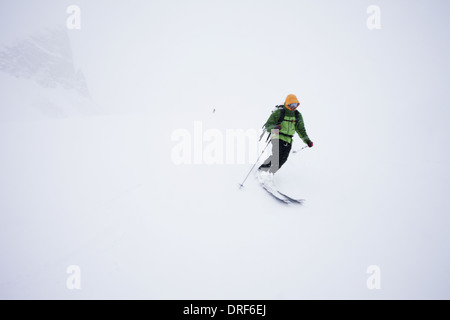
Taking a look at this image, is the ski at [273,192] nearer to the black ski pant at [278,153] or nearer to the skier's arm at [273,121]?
the black ski pant at [278,153]

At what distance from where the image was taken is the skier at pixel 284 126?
544cm

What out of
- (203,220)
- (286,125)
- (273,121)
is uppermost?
(273,121)

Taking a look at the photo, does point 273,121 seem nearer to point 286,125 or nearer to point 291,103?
point 286,125

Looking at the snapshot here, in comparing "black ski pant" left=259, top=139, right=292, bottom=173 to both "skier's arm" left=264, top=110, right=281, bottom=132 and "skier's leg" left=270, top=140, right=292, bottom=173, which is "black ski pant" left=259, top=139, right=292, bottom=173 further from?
"skier's arm" left=264, top=110, right=281, bottom=132

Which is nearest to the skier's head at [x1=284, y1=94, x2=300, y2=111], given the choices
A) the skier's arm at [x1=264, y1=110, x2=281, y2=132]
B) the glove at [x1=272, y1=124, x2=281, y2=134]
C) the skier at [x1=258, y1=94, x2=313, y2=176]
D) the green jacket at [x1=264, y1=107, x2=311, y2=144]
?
the skier at [x1=258, y1=94, x2=313, y2=176]

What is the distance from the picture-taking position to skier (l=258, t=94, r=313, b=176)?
544cm

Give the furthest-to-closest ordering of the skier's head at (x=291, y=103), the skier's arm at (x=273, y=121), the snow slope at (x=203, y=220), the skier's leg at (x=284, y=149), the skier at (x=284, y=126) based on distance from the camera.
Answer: the skier's leg at (x=284, y=149), the skier's arm at (x=273, y=121), the skier at (x=284, y=126), the skier's head at (x=291, y=103), the snow slope at (x=203, y=220)

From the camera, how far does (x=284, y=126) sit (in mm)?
5617

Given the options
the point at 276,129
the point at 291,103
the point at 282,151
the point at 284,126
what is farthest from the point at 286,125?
the point at 282,151

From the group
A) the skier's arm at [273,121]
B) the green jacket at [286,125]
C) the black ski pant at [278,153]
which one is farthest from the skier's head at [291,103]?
the black ski pant at [278,153]

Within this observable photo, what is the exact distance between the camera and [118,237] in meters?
3.74

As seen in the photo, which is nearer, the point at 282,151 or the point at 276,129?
the point at 276,129

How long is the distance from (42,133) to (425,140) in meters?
18.9
